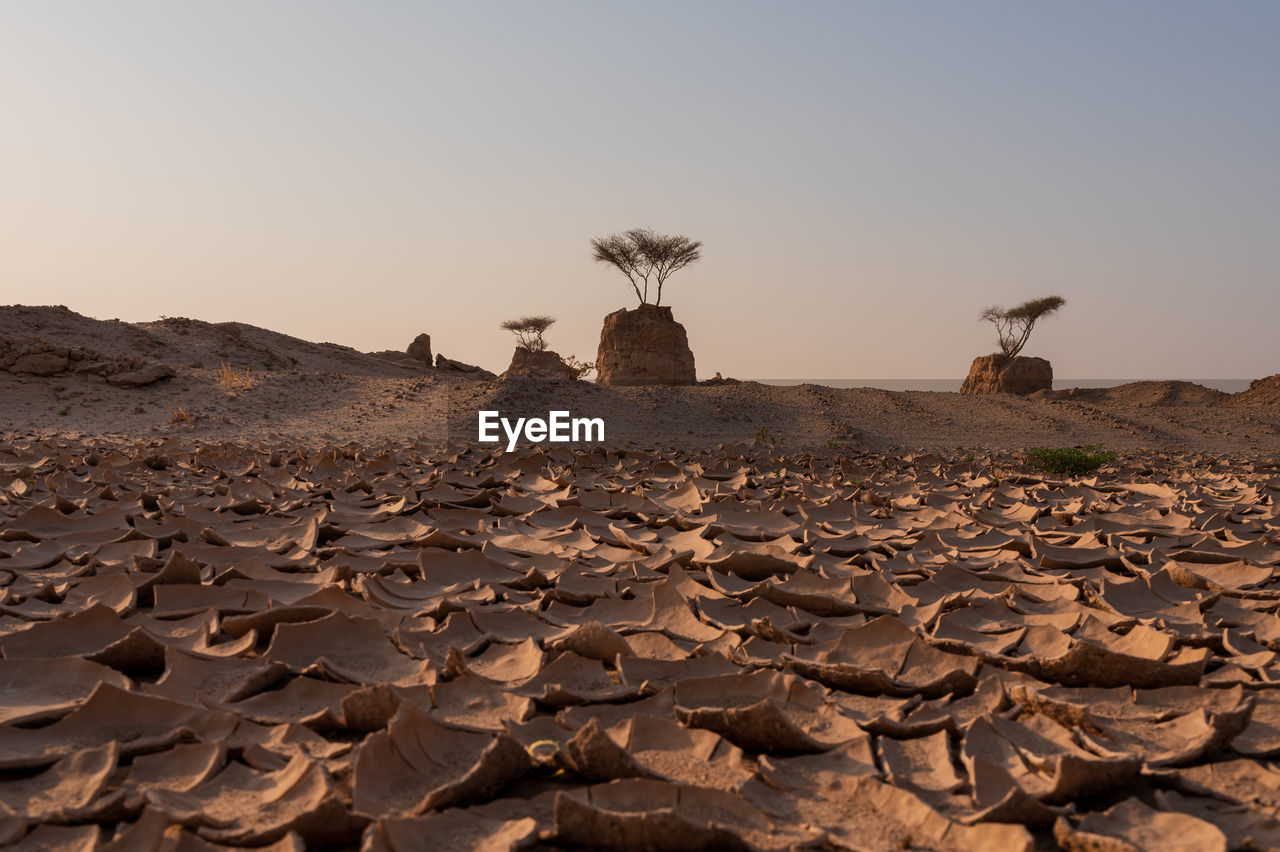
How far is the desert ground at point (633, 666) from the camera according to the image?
104cm

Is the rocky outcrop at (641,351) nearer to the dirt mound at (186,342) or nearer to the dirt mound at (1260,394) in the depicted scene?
the dirt mound at (186,342)

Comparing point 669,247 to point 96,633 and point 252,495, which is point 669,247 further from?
point 96,633

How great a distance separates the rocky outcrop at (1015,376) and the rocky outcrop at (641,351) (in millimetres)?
5877

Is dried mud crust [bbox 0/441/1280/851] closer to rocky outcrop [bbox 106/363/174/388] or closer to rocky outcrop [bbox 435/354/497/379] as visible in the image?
rocky outcrop [bbox 106/363/174/388]

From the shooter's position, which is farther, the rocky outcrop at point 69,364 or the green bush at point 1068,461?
the rocky outcrop at point 69,364

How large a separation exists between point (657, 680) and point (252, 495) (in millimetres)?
2393

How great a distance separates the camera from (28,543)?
2.48 m

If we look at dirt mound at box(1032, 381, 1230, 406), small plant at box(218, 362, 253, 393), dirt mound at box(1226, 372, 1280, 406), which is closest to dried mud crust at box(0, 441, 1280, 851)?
small plant at box(218, 362, 253, 393)

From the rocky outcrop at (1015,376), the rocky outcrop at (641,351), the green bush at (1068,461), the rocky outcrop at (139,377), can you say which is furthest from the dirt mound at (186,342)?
the rocky outcrop at (1015,376)

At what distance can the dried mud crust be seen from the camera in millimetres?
1035

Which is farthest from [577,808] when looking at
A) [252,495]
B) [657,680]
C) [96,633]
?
[252,495]

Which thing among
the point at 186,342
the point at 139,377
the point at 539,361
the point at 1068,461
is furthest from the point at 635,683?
the point at 539,361

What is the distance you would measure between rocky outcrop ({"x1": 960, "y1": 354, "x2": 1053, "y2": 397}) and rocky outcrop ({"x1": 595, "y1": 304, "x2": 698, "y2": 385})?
19.3ft

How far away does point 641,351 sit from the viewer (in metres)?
16.0
